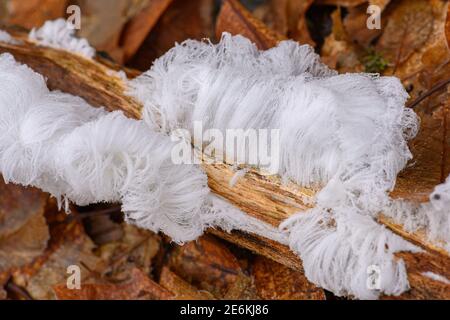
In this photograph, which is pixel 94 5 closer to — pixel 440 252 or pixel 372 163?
pixel 372 163

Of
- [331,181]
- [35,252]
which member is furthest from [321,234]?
[35,252]

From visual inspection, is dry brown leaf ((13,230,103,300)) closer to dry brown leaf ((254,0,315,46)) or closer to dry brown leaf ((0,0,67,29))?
dry brown leaf ((0,0,67,29))

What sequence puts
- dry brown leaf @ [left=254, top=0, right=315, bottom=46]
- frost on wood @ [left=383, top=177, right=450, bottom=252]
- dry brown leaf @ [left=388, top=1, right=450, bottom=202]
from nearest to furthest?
frost on wood @ [left=383, top=177, right=450, bottom=252] < dry brown leaf @ [left=388, top=1, right=450, bottom=202] < dry brown leaf @ [left=254, top=0, right=315, bottom=46]

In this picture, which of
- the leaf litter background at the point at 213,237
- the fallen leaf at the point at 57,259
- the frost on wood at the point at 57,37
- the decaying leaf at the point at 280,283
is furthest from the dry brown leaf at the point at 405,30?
the fallen leaf at the point at 57,259

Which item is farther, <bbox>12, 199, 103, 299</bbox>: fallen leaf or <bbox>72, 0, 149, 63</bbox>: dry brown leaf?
<bbox>72, 0, 149, 63</bbox>: dry brown leaf

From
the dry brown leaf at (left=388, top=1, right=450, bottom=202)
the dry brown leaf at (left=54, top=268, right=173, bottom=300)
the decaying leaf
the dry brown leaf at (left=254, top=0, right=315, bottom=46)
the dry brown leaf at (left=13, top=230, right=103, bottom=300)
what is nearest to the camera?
the dry brown leaf at (left=388, top=1, right=450, bottom=202)

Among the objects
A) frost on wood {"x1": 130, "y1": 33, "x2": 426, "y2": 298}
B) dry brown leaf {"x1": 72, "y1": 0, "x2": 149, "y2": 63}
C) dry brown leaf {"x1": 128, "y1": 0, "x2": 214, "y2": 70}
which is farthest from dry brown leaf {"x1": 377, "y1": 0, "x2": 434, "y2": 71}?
dry brown leaf {"x1": 72, "y1": 0, "x2": 149, "y2": 63}
